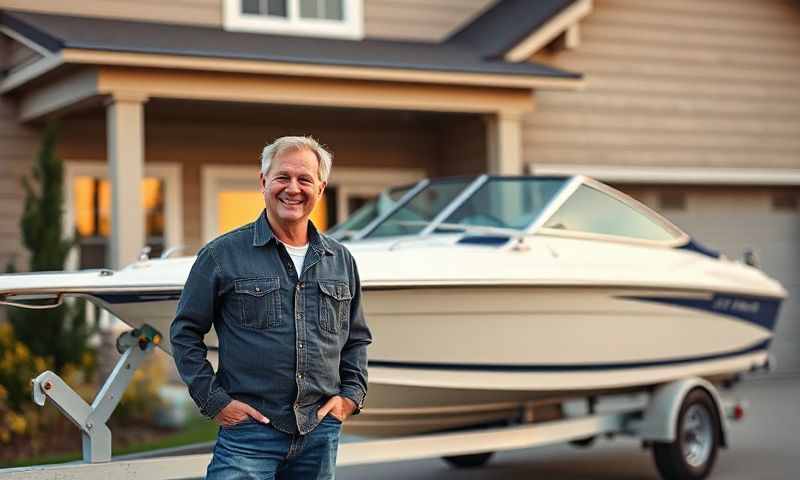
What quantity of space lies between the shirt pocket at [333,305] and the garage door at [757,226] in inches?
429

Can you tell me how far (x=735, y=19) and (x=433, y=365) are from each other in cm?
959

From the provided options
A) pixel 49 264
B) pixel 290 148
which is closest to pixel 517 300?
pixel 290 148

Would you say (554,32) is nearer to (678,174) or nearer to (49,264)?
(678,174)

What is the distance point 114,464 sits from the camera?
5781mm

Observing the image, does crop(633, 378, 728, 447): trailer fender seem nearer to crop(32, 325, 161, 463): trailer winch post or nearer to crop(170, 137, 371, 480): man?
crop(32, 325, 161, 463): trailer winch post

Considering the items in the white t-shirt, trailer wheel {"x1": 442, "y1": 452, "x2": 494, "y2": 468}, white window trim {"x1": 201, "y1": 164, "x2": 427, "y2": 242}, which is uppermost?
white window trim {"x1": 201, "y1": 164, "x2": 427, "y2": 242}

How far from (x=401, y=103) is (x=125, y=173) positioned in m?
2.95

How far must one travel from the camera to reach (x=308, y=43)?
12719mm

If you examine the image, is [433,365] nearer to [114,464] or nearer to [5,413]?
[114,464]

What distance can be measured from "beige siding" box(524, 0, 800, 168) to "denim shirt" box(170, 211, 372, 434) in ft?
32.4

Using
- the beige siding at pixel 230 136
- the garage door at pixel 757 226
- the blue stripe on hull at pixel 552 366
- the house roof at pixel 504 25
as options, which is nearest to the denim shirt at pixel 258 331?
the blue stripe on hull at pixel 552 366

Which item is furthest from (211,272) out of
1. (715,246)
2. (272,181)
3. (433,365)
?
(715,246)

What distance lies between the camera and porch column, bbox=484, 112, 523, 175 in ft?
42.1

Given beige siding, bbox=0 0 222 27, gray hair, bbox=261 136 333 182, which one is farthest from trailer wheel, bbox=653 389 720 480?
beige siding, bbox=0 0 222 27
